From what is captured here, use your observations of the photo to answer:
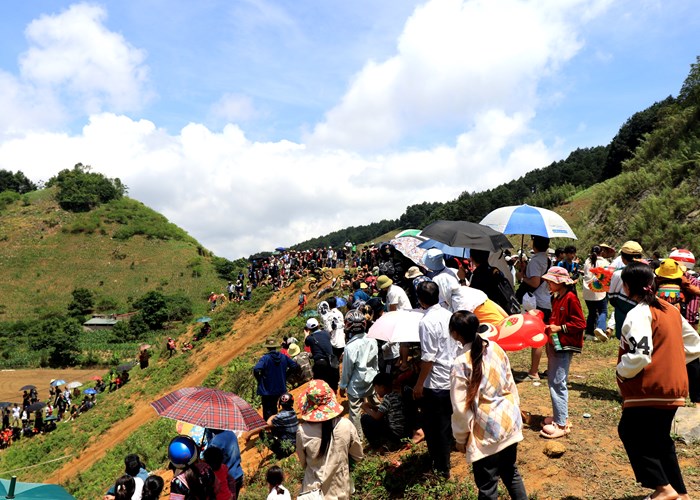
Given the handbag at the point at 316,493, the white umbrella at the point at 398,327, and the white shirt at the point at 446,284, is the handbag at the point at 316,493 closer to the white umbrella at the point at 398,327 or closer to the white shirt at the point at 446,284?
the white umbrella at the point at 398,327

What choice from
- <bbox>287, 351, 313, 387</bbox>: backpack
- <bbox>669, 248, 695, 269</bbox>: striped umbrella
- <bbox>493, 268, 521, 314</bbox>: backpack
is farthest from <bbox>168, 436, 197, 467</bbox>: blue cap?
<bbox>287, 351, 313, 387</bbox>: backpack

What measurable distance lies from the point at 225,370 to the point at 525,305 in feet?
42.8

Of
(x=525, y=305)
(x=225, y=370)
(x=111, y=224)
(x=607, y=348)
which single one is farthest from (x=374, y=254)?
(x=111, y=224)

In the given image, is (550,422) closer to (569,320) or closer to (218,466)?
(569,320)

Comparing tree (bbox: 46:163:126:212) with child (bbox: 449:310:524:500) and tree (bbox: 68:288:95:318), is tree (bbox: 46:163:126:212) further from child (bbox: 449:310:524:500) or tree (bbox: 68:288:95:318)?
child (bbox: 449:310:524:500)

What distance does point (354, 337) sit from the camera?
6223 mm

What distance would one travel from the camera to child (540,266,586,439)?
15.5 ft

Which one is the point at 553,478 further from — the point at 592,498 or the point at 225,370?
the point at 225,370

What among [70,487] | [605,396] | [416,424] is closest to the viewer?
[416,424]

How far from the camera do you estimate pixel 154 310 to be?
45.0 meters

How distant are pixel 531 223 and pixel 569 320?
2802 millimetres

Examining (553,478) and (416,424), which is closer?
(553,478)

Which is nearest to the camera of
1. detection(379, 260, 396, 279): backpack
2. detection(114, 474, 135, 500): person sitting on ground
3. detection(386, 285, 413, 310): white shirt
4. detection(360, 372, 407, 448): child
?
detection(114, 474, 135, 500): person sitting on ground

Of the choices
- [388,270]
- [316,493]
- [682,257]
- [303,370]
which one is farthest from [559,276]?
[303,370]
